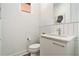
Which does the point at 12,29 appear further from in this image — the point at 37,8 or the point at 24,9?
the point at 37,8

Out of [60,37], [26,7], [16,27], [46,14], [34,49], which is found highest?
[26,7]

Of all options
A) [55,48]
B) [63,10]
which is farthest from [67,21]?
[55,48]

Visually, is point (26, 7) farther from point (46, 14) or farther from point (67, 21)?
point (67, 21)

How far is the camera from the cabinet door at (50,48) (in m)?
1.18

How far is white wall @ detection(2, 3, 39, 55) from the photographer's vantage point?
131 centimetres

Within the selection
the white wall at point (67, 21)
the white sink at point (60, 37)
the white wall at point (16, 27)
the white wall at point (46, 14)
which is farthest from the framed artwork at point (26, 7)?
the white sink at point (60, 37)

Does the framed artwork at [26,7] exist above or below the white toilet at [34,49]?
above

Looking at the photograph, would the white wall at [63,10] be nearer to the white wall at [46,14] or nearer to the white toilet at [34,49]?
the white wall at [46,14]

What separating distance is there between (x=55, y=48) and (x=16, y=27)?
677mm

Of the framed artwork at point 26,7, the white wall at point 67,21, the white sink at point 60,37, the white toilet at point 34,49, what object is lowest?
the white toilet at point 34,49

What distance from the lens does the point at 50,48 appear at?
4.11ft

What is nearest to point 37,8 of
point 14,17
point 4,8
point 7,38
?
point 14,17

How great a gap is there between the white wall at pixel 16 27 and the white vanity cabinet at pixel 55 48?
0.15 metres

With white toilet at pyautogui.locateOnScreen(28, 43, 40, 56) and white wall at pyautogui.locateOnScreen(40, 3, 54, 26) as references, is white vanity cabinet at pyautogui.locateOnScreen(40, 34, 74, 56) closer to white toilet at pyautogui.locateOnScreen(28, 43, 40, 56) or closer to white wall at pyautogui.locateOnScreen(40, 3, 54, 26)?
white toilet at pyautogui.locateOnScreen(28, 43, 40, 56)
